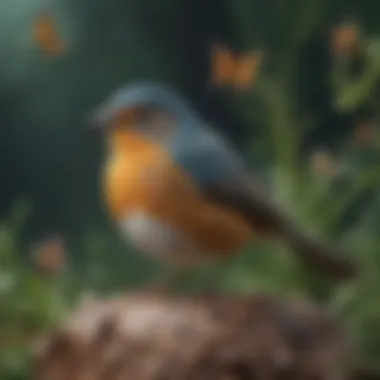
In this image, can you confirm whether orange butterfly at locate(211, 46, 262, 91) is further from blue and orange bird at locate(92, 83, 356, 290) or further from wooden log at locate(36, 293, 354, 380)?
Result: wooden log at locate(36, 293, 354, 380)

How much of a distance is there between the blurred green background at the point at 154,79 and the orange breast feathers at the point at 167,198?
0.04 metres

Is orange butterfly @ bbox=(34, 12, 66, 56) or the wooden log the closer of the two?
the wooden log

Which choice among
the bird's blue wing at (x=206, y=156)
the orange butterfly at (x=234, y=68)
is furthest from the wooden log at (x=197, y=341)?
the orange butterfly at (x=234, y=68)

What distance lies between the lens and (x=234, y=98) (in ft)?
3.80

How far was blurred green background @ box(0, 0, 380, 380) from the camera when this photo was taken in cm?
114

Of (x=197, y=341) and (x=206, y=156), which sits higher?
(x=206, y=156)

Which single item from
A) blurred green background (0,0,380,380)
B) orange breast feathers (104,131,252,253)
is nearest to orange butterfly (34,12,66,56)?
blurred green background (0,0,380,380)

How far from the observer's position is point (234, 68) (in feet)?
3.82

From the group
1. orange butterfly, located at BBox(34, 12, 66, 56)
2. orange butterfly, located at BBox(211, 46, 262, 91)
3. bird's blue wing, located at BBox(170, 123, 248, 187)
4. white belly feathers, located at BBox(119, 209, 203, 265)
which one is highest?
orange butterfly, located at BBox(211, 46, 262, 91)

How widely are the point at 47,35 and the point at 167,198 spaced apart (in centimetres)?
25

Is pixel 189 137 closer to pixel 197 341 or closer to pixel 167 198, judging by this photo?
pixel 167 198

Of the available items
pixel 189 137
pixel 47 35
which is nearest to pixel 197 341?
pixel 189 137

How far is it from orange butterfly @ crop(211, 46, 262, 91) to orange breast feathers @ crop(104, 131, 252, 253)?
4.7 inches

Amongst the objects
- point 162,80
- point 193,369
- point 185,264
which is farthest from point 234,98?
point 193,369
